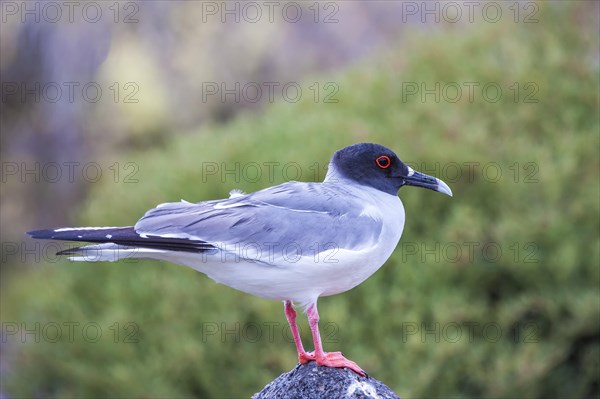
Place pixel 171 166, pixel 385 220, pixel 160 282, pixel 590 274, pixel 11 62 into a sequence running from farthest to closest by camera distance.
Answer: pixel 11 62 < pixel 171 166 < pixel 160 282 < pixel 590 274 < pixel 385 220

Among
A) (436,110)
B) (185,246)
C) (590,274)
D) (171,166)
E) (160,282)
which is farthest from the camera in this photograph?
(171,166)

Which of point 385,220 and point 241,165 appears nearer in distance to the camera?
point 385,220

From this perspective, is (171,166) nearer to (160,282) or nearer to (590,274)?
(160,282)

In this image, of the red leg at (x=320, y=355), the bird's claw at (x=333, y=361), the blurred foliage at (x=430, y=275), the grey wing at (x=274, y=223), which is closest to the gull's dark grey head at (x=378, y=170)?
the grey wing at (x=274, y=223)

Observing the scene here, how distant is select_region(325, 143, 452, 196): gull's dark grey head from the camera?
4.28m

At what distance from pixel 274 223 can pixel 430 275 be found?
249 centimetres

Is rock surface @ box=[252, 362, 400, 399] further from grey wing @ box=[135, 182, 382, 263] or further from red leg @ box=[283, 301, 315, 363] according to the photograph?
grey wing @ box=[135, 182, 382, 263]

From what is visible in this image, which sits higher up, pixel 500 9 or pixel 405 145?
pixel 500 9

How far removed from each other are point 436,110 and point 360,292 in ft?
6.01

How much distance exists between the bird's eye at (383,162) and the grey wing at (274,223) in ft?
0.73

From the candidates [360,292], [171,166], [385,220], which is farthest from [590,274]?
[171,166]

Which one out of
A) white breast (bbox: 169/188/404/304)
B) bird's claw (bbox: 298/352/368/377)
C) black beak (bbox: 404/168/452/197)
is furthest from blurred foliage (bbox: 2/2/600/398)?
white breast (bbox: 169/188/404/304)

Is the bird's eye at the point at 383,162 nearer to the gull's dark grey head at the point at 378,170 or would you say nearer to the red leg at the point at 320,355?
A: the gull's dark grey head at the point at 378,170

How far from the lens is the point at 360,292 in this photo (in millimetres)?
6406
